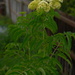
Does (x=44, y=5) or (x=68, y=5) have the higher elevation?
(x=44, y=5)

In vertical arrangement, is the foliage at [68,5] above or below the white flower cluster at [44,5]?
below

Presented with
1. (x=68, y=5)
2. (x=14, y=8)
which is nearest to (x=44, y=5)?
(x=68, y=5)

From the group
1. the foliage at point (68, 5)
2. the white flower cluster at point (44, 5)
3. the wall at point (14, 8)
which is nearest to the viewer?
the white flower cluster at point (44, 5)

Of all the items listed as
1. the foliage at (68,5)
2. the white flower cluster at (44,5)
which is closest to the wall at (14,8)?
the foliage at (68,5)

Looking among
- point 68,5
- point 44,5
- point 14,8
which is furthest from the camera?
point 14,8

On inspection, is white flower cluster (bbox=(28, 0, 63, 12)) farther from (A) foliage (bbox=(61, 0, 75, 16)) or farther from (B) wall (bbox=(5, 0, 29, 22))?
(B) wall (bbox=(5, 0, 29, 22))

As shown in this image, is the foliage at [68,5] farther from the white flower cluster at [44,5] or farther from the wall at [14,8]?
the white flower cluster at [44,5]

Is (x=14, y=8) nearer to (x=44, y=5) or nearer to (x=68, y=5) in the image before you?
(x=68, y=5)

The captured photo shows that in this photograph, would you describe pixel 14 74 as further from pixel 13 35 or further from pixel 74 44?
pixel 74 44

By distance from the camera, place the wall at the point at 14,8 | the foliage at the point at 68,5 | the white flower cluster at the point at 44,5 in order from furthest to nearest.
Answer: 1. the wall at the point at 14,8
2. the foliage at the point at 68,5
3. the white flower cluster at the point at 44,5

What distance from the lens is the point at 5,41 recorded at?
5.96 metres

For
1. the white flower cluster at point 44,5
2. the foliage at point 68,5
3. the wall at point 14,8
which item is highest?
the white flower cluster at point 44,5

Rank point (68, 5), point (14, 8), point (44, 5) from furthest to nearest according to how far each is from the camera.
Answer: point (14, 8)
point (68, 5)
point (44, 5)

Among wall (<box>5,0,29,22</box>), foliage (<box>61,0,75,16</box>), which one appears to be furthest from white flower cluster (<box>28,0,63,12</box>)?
wall (<box>5,0,29,22</box>)
